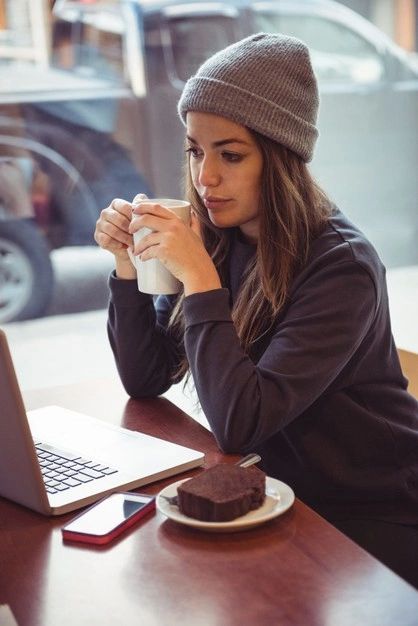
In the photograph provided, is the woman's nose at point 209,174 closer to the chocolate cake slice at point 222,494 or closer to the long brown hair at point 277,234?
the long brown hair at point 277,234

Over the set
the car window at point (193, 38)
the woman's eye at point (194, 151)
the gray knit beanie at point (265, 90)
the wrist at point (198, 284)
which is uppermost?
the car window at point (193, 38)

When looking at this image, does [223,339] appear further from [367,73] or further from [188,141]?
[367,73]

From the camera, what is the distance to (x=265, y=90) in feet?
5.34

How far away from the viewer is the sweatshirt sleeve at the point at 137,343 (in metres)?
1.75

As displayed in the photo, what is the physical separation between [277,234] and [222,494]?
23.6 inches

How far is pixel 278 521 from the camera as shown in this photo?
118cm

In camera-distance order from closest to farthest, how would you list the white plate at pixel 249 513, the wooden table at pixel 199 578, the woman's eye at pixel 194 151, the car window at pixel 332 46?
the wooden table at pixel 199 578 < the white plate at pixel 249 513 < the woman's eye at pixel 194 151 < the car window at pixel 332 46

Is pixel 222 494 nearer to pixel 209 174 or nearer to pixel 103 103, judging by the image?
pixel 209 174

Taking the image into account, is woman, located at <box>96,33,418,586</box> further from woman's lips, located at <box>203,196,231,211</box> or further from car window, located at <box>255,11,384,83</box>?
car window, located at <box>255,11,384,83</box>

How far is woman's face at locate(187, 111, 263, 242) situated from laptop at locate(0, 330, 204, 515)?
1.31 feet

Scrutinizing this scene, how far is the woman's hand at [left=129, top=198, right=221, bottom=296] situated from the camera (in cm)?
152

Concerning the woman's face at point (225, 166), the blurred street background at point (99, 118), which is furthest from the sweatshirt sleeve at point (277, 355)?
the blurred street background at point (99, 118)

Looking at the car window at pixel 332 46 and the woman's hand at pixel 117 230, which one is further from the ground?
the car window at pixel 332 46

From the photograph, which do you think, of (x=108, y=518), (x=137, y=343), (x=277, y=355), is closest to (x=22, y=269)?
(x=137, y=343)
